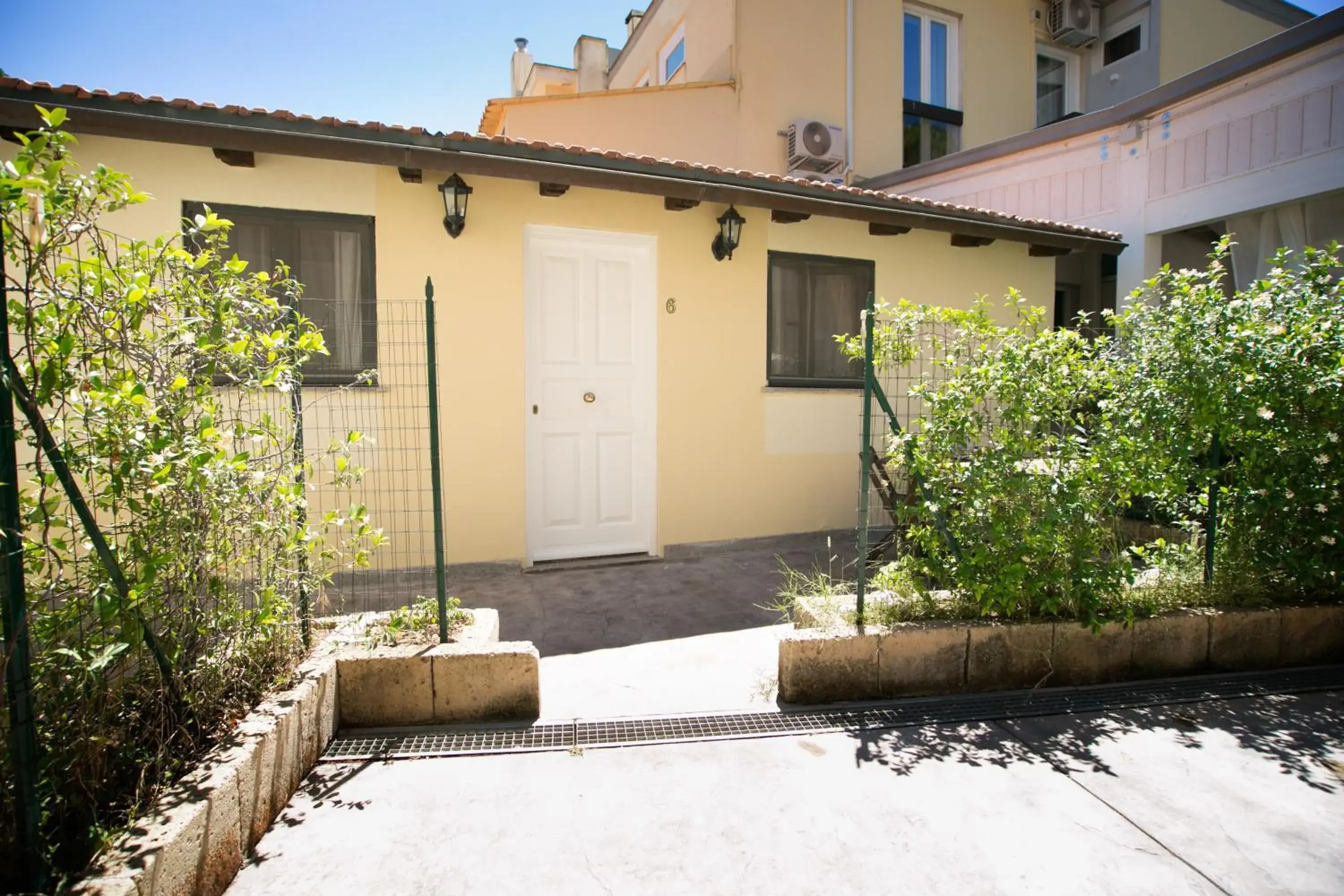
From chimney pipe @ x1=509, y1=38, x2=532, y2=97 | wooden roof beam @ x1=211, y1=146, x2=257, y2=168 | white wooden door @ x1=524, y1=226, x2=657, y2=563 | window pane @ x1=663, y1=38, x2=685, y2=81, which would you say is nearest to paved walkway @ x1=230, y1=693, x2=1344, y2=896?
white wooden door @ x1=524, y1=226, x2=657, y2=563

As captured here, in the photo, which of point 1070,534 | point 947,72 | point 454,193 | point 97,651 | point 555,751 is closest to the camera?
point 97,651

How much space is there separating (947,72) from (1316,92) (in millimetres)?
5345

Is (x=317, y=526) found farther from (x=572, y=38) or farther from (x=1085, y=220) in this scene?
(x=572, y=38)

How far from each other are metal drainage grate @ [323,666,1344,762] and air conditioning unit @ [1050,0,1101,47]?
1077cm

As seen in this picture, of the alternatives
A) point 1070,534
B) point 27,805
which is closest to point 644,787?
point 27,805

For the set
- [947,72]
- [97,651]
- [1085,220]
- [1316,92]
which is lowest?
[97,651]

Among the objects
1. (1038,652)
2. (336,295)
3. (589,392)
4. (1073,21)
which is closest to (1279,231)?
(1038,652)

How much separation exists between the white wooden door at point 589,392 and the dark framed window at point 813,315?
121cm

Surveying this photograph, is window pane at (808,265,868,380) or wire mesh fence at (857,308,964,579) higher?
window pane at (808,265,868,380)

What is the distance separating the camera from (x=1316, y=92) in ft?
19.7

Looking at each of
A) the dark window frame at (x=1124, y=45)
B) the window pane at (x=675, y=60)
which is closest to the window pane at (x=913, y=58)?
the window pane at (x=675, y=60)

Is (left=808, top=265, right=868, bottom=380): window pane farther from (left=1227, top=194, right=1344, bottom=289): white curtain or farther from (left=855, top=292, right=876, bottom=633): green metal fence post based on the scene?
(left=1227, top=194, right=1344, bottom=289): white curtain

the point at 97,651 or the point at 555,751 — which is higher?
the point at 97,651

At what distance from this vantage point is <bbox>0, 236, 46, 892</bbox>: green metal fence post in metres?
1.66
